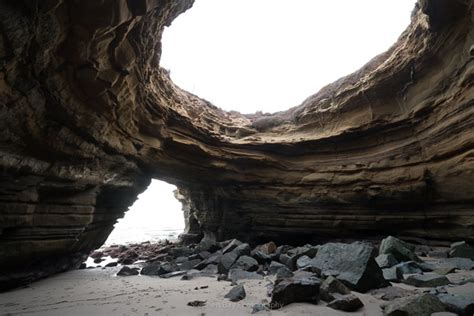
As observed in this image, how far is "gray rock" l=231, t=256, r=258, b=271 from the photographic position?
5.87 metres

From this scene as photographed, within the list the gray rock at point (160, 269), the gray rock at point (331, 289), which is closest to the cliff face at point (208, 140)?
the gray rock at point (160, 269)

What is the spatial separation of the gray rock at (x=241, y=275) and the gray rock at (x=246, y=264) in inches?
10.7

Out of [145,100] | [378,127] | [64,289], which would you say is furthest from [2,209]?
[378,127]

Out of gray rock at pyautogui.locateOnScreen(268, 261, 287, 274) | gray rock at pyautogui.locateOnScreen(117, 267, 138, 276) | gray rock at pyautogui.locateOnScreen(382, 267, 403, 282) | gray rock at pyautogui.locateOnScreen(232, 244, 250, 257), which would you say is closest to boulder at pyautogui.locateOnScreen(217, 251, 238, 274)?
gray rock at pyautogui.locateOnScreen(232, 244, 250, 257)

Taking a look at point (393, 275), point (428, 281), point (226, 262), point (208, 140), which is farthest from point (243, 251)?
point (208, 140)

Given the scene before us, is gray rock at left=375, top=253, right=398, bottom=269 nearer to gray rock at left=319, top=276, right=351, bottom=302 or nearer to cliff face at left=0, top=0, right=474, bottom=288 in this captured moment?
gray rock at left=319, top=276, right=351, bottom=302

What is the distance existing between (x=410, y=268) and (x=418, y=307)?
2467 millimetres

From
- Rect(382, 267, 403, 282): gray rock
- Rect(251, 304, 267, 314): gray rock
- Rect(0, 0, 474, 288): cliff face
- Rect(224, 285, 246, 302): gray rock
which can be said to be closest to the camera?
Rect(251, 304, 267, 314): gray rock

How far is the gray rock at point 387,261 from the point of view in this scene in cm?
483

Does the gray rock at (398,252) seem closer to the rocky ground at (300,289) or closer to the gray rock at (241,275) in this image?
the rocky ground at (300,289)

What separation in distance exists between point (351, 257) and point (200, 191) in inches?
354

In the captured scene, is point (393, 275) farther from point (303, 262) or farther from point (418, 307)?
point (418, 307)

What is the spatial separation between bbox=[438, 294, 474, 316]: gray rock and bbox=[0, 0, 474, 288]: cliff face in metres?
4.58

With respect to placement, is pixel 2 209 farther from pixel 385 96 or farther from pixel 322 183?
pixel 385 96
